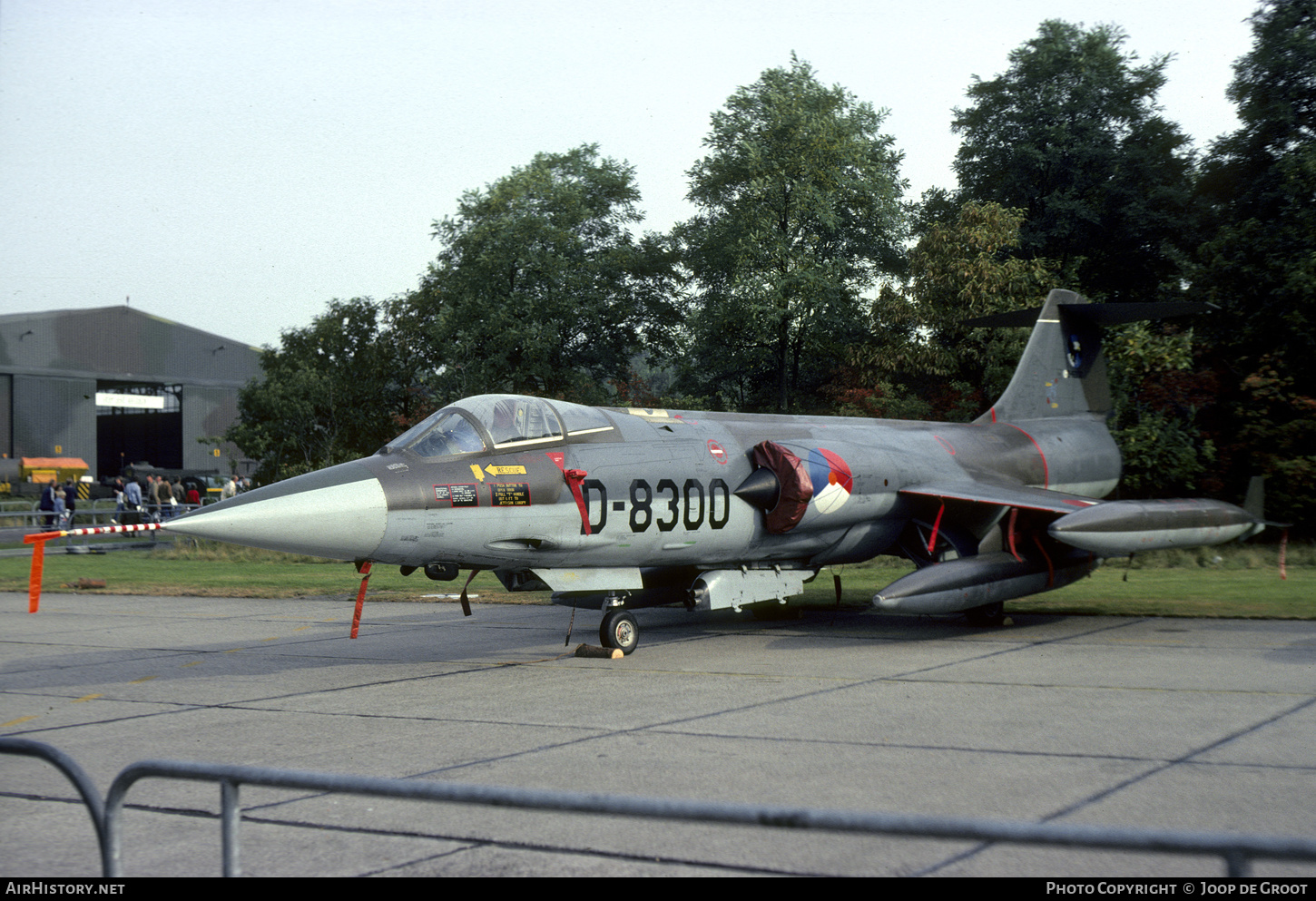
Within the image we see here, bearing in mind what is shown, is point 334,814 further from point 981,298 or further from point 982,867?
point 981,298

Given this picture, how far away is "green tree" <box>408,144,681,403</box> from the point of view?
40.6 metres

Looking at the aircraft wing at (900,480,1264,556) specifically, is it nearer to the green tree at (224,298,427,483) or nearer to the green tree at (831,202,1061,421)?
the green tree at (831,202,1061,421)

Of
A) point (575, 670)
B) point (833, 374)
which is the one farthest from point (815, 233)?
point (575, 670)

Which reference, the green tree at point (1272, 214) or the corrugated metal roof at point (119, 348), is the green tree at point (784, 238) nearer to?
the green tree at point (1272, 214)

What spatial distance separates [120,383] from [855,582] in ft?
204

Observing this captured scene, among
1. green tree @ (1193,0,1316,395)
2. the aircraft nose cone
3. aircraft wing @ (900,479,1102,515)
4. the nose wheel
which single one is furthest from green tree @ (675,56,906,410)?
the aircraft nose cone

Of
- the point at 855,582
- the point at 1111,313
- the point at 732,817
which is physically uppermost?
the point at 1111,313

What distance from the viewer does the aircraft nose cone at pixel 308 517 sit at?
9.36 m

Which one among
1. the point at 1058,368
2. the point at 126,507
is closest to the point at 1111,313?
the point at 1058,368

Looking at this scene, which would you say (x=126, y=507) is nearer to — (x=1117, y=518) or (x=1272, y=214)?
(x=1117, y=518)

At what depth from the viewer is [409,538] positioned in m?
10.3

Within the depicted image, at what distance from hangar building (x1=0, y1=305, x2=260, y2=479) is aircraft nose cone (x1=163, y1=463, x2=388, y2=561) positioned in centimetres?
5194

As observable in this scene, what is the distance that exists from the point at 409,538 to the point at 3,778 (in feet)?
12.9

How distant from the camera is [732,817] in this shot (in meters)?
2.71
